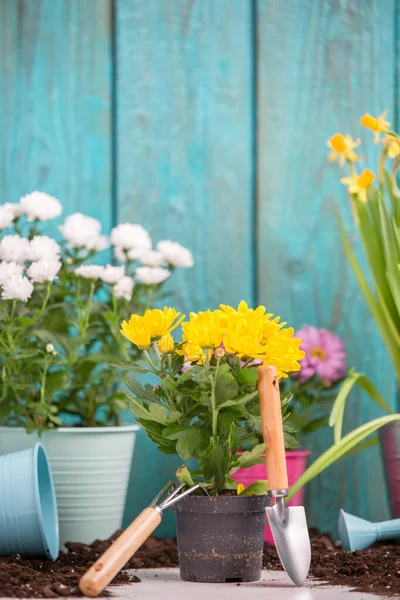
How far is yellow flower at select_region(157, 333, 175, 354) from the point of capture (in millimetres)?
1042

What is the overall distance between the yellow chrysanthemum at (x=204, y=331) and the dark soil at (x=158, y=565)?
31cm

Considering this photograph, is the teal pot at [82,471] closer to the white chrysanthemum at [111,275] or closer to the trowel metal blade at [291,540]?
the white chrysanthemum at [111,275]

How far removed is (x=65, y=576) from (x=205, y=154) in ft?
2.81

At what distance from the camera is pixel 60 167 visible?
5.16 feet

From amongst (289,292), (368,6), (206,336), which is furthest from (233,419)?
(368,6)

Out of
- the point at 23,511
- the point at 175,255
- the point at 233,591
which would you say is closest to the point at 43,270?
the point at 175,255

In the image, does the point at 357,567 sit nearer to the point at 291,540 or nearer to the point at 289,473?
the point at 291,540

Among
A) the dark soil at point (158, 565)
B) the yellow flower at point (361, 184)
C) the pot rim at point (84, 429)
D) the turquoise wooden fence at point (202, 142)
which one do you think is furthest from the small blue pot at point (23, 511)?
the yellow flower at point (361, 184)

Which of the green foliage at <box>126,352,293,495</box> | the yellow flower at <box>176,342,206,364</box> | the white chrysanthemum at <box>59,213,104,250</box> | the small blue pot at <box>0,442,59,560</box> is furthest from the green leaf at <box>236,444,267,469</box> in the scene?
the white chrysanthemum at <box>59,213,104,250</box>

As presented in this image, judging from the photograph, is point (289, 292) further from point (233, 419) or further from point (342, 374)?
point (233, 419)

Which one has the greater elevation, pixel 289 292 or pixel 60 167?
pixel 60 167

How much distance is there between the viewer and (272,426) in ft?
3.22

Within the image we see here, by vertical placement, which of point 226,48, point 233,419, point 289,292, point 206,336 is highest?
point 226,48

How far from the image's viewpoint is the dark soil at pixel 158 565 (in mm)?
939
